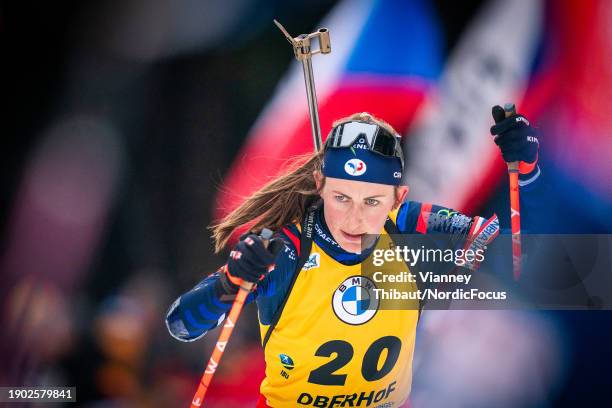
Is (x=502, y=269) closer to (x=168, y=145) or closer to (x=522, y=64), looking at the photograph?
(x=522, y=64)

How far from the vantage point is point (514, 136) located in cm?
304

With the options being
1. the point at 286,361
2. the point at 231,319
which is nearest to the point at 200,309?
the point at 231,319

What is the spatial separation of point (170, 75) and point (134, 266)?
953 mm

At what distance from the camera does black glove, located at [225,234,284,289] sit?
2730mm

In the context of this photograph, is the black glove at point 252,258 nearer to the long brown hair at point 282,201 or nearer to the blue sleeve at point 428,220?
the long brown hair at point 282,201

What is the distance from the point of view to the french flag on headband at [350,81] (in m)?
3.73

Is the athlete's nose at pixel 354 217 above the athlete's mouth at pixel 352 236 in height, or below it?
above

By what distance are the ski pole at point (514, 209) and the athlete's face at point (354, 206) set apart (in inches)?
18.0

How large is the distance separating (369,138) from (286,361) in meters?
A: 1.00

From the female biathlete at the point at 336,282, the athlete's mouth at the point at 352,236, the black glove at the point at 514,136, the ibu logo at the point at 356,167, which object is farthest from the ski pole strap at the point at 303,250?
the black glove at the point at 514,136

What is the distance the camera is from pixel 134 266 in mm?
3758

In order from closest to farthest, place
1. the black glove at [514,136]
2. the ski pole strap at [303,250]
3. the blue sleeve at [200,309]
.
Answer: the blue sleeve at [200,309], the black glove at [514,136], the ski pole strap at [303,250]

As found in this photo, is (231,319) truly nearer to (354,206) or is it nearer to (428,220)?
(354,206)

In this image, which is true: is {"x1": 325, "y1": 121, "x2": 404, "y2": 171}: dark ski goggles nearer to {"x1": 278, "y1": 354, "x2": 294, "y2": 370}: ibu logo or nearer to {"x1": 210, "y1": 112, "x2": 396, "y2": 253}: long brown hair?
{"x1": 210, "y1": 112, "x2": 396, "y2": 253}: long brown hair
